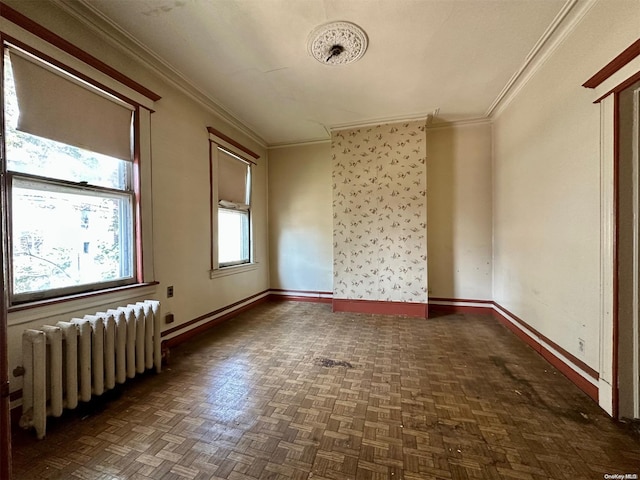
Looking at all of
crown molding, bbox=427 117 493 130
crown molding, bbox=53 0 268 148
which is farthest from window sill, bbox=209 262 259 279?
crown molding, bbox=427 117 493 130

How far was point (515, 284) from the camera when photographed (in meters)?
3.28

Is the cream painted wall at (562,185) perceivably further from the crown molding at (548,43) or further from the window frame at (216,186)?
the window frame at (216,186)

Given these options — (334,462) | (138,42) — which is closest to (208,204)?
(138,42)

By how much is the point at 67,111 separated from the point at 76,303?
1493 mm

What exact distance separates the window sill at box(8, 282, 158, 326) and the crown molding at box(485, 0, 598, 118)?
14.3 ft

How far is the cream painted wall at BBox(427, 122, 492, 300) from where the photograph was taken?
4.05 meters

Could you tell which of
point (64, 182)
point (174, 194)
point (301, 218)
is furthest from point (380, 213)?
point (64, 182)

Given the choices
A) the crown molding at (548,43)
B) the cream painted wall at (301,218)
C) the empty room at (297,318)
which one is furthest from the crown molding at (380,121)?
the crown molding at (548,43)

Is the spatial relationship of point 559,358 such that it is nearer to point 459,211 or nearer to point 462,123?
point 459,211

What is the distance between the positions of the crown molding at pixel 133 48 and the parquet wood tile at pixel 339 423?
2981 millimetres

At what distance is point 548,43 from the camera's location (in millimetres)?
2373

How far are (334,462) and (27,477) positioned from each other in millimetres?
1622

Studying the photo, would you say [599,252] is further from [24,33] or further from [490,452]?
[24,33]

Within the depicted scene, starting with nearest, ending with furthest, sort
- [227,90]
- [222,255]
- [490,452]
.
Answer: [490,452] < [227,90] < [222,255]
